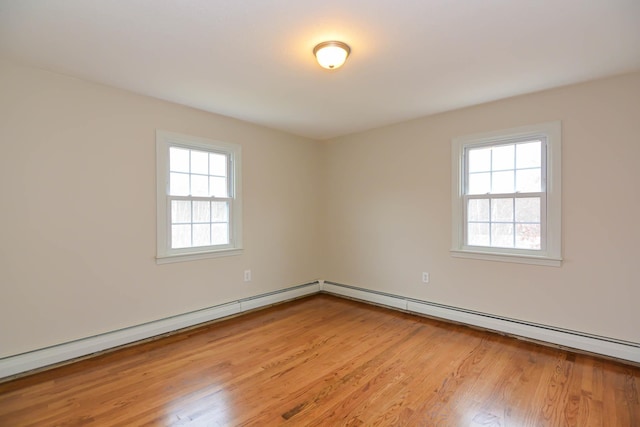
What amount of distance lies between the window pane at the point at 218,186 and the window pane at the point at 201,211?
0.17 metres

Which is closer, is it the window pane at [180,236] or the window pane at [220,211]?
the window pane at [180,236]

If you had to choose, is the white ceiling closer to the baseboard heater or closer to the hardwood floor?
the baseboard heater

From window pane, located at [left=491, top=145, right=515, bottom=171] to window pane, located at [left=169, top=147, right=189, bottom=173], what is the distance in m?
3.36

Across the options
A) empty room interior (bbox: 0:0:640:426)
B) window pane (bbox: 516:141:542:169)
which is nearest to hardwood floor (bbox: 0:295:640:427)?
empty room interior (bbox: 0:0:640:426)

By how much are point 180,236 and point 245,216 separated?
2.78ft

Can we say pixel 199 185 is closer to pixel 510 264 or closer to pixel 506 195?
pixel 506 195

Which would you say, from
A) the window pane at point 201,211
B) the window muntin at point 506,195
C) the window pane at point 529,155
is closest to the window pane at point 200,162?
the window pane at point 201,211

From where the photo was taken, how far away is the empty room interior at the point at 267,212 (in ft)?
6.54

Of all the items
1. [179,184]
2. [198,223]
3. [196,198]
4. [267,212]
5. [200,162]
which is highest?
[200,162]

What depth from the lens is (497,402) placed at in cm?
210

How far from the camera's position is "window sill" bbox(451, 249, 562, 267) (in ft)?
9.78

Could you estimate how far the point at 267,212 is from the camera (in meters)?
4.29

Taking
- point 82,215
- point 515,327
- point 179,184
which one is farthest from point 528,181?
point 82,215

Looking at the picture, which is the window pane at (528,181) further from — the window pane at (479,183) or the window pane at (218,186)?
the window pane at (218,186)
